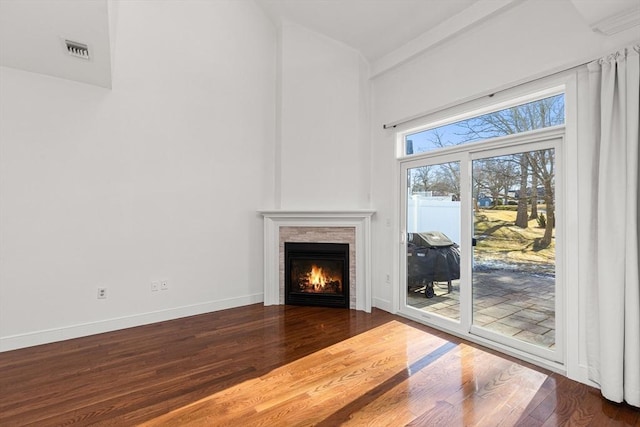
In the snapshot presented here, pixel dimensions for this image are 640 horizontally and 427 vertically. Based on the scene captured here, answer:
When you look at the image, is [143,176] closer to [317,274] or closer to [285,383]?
[317,274]

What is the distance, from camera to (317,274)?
452 cm

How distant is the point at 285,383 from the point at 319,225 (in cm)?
233

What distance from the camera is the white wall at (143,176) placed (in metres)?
3.03

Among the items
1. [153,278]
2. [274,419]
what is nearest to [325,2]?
[153,278]

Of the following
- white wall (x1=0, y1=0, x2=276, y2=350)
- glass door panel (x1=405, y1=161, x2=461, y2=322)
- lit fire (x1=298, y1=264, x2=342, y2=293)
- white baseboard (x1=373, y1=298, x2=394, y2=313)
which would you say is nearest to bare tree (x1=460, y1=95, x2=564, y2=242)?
glass door panel (x1=405, y1=161, x2=461, y2=322)

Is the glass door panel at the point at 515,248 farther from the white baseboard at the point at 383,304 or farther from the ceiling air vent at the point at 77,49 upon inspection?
the ceiling air vent at the point at 77,49

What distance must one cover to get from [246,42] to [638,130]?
14.4 ft

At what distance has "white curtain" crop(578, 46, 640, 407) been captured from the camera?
2.12m

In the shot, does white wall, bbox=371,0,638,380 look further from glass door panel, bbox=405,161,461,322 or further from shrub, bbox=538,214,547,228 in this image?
shrub, bbox=538,214,547,228

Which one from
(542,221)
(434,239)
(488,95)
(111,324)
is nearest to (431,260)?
(434,239)

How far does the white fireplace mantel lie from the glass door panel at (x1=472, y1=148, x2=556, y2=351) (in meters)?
1.39

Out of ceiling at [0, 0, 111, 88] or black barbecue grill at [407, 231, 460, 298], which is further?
black barbecue grill at [407, 231, 460, 298]

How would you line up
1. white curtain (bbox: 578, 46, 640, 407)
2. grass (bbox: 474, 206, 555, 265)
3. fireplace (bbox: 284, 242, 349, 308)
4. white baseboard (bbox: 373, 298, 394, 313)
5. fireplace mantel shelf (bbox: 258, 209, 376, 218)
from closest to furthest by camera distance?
1. white curtain (bbox: 578, 46, 640, 407)
2. grass (bbox: 474, 206, 555, 265)
3. white baseboard (bbox: 373, 298, 394, 313)
4. fireplace mantel shelf (bbox: 258, 209, 376, 218)
5. fireplace (bbox: 284, 242, 349, 308)

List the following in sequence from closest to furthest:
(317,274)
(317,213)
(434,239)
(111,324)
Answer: (111,324)
(434,239)
(317,213)
(317,274)
